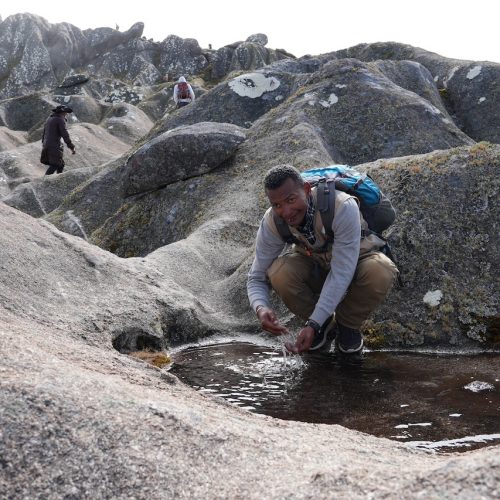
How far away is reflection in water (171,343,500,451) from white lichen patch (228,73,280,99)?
Answer: 1516cm

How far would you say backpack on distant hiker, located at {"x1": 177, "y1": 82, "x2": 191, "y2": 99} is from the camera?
99.3ft

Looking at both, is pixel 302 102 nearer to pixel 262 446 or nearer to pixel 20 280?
pixel 20 280

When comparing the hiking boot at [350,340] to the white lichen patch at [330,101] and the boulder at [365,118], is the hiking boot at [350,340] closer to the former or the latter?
the boulder at [365,118]

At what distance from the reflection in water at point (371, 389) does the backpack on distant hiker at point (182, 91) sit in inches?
916

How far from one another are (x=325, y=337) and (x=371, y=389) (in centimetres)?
163

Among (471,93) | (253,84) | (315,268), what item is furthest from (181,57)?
(315,268)

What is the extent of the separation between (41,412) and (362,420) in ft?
11.0

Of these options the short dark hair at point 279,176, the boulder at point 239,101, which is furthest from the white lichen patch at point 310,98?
the short dark hair at point 279,176

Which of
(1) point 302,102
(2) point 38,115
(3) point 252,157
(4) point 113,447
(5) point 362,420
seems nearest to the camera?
(4) point 113,447

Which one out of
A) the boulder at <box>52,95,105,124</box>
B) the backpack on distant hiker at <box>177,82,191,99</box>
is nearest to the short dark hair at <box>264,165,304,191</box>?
the backpack on distant hiker at <box>177,82,191,99</box>

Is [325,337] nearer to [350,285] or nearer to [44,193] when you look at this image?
[350,285]

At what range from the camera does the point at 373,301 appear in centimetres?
797

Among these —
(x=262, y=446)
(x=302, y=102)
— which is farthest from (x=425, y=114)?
(x=262, y=446)

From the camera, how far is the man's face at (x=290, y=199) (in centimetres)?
691
